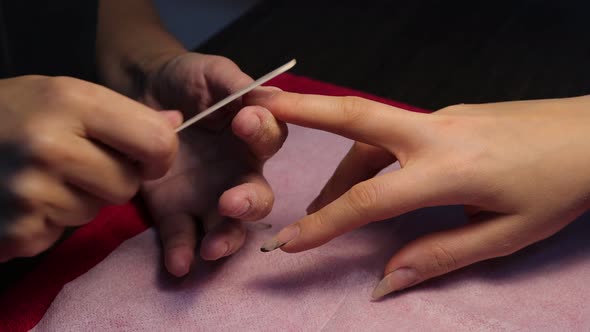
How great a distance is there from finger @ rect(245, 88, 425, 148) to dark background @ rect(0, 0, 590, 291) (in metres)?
0.46

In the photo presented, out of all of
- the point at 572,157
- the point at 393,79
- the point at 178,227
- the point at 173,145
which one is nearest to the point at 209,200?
the point at 178,227

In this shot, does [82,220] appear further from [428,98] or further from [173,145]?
[428,98]

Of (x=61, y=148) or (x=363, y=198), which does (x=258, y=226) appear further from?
(x=61, y=148)

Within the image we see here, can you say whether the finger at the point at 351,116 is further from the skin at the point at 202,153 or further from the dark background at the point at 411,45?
the dark background at the point at 411,45

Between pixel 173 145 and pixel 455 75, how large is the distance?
32.0 inches

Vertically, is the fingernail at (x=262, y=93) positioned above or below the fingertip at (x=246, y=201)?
above

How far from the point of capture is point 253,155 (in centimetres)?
73

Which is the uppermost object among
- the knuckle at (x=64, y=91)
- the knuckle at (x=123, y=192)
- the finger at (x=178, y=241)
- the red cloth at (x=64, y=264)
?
the knuckle at (x=64, y=91)

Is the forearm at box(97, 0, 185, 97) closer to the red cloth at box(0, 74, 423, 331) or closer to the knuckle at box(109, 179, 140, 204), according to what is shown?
the red cloth at box(0, 74, 423, 331)

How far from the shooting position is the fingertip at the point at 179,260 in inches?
26.6

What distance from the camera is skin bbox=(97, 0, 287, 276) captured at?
65cm

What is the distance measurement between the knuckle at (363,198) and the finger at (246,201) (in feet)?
0.33

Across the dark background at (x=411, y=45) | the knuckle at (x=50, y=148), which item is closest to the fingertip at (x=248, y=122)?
the knuckle at (x=50, y=148)

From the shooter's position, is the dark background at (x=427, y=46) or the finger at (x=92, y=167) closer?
the finger at (x=92, y=167)
